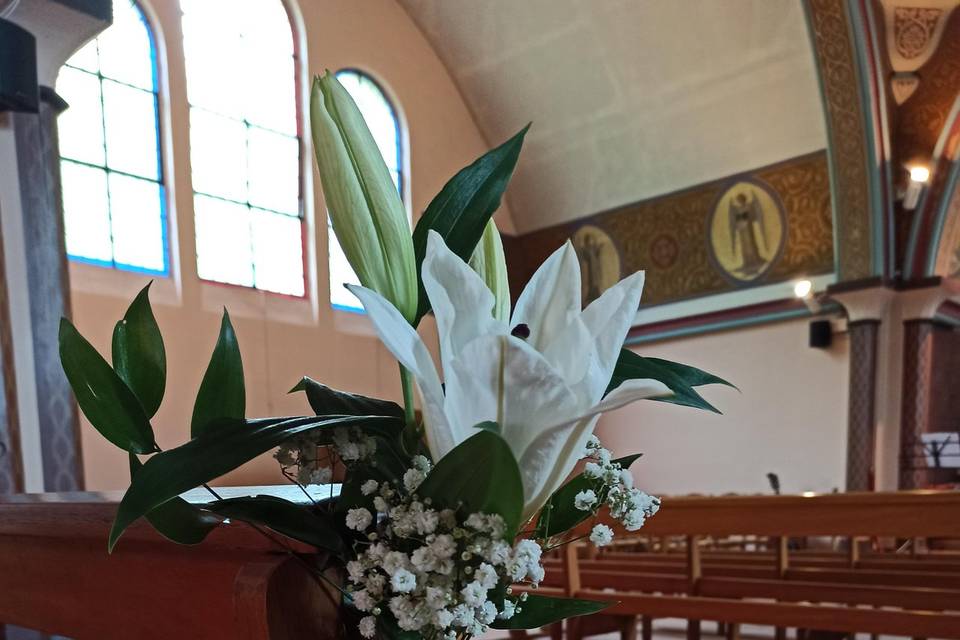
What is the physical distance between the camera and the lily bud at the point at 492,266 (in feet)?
2.68

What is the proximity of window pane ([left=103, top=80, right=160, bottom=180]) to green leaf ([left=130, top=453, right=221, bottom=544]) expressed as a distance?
890 centimetres

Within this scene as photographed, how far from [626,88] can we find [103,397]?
10991mm

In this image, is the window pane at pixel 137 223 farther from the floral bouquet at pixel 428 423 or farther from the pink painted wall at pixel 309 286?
the floral bouquet at pixel 428 423

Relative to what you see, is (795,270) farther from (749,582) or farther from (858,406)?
(749,582)

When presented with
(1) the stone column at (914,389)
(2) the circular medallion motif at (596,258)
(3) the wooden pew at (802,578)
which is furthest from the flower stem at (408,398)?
(2) the circular medallion motif at (596,258)

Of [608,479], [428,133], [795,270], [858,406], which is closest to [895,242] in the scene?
[795,270]

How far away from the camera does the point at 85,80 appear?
853cm

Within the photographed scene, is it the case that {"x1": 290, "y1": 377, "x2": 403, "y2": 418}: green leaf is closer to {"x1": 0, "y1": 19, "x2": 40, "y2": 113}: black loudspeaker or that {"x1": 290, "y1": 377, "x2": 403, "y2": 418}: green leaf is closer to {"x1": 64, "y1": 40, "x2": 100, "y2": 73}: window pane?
{"x1": 0, "y1": 19, "x2": 40, "y2": 113}: black loudspeaker

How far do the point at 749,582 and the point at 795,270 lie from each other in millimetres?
7689

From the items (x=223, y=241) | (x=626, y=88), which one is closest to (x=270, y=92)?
(x=223, y=241)

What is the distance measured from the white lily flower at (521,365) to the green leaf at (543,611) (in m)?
0.13

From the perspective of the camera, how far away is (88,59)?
8.59m

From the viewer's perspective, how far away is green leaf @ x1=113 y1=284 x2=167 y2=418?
77cm

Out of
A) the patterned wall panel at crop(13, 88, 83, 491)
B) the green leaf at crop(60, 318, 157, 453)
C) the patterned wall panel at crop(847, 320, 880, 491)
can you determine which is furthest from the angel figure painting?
the green leaf at crop(60, 318, 157, 453)
